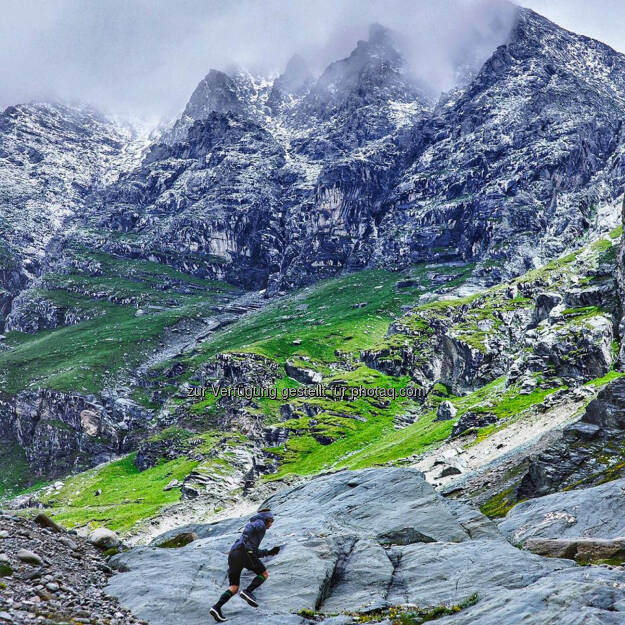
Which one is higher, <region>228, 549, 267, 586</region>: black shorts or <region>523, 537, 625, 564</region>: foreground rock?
<region>228, 549, 267, 586</region>: black shorts

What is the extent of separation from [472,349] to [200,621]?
625ft

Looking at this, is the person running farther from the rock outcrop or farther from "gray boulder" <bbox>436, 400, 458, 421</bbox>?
"gray boulder" <bbox>436, 400, 458, 421</bbox>

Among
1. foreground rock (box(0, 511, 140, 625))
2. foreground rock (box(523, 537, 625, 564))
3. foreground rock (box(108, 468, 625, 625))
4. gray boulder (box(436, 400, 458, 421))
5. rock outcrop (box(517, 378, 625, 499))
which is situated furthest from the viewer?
gray boulder (box(436, 400, 458, 421))

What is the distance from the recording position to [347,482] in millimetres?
39312

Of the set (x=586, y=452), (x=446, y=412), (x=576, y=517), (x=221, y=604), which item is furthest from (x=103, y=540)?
(x=446, y=412)

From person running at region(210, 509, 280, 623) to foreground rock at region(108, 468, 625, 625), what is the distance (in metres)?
0.59

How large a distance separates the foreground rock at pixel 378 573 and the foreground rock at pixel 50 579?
107 cm

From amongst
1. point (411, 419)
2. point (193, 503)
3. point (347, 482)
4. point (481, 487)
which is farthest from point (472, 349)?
point (347, 482)

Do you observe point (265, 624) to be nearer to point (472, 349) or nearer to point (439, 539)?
point (439, 539)

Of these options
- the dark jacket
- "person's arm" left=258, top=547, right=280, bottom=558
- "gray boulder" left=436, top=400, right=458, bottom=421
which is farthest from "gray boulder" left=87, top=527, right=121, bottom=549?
"gray boulder" left=436, top=400, right=458, bottom=421

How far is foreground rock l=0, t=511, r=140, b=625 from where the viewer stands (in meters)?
17.0

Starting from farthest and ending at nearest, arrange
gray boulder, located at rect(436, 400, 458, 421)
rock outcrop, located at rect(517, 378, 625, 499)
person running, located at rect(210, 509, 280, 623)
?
gray boulder, located at rect(436, 400, 458, 421), rock outcrop, located at rect(517, 378, 625, 499), person running, located at rect(210, 509, 280, 623)

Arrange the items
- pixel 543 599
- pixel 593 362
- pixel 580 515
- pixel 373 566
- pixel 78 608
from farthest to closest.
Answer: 1. pixel 593 362
2. pixel 580 515
3. pixel 373 566
4. pixel 78 608
5. pixel 543 599

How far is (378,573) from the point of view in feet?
73.9
